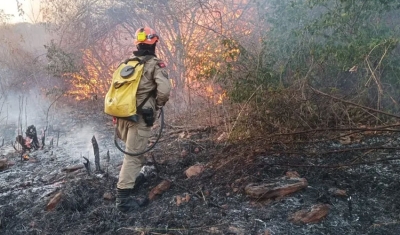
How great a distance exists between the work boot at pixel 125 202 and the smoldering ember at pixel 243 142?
0.01 metres

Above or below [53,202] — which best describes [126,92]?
above

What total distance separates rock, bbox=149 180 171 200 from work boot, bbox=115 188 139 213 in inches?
8.1

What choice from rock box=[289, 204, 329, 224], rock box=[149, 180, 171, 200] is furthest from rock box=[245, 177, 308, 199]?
rock box=[149, 180, 171, 200]

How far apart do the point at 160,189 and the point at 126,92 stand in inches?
42.3

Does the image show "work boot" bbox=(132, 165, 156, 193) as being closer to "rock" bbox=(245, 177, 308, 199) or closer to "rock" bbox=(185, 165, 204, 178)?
"rock" bbox=(185, 165, 204, 178)

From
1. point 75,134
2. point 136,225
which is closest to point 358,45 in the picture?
point 136,225

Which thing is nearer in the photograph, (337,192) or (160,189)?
→ (337,192)

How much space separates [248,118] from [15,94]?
834cm

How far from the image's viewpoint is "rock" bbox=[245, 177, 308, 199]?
3.38 m

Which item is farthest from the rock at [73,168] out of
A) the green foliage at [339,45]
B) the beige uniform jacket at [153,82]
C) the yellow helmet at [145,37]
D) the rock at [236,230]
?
the green foliage at [339,45]

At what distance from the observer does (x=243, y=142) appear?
13.8ft

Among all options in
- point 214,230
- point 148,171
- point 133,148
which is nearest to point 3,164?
point 148,171

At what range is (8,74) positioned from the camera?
10.7 m

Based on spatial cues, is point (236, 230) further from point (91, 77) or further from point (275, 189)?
point (91, 77)
